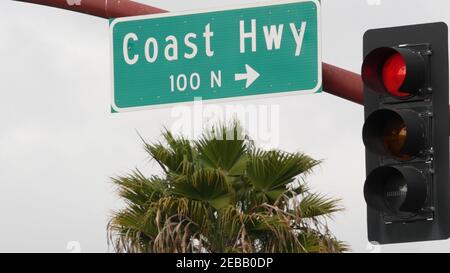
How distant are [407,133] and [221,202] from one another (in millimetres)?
8612

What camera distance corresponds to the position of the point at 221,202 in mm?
15008

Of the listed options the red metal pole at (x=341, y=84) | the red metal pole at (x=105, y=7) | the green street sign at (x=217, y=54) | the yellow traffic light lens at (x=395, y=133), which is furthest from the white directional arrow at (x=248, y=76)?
the yellow traffic light lens at (x=395, y=133)

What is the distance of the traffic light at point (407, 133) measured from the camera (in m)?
6.45

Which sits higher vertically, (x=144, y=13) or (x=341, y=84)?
(x=144, y=13)

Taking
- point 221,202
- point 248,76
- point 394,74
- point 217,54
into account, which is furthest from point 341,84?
point 221,202

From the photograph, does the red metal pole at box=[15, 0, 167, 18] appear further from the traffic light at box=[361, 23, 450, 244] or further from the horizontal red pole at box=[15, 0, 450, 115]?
the traffic light at box=[361, 23, 450, 244]

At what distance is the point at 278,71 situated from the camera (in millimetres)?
8281

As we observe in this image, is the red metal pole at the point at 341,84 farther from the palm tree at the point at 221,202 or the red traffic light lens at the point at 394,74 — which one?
the palm tree at the point at 221,202

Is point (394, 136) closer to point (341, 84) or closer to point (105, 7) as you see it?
point (341, 84)

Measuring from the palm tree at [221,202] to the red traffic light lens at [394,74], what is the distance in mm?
7971

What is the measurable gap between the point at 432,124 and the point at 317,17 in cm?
190

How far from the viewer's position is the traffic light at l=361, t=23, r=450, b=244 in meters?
6.45

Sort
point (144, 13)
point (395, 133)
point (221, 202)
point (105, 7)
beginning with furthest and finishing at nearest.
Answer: point (221, 202)
point (105, 7)
point (144, 13)
point (395, 133)
